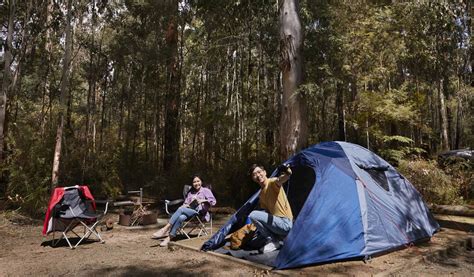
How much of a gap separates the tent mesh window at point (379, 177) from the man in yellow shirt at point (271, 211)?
4.93ft

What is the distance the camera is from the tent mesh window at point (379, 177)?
232 inches

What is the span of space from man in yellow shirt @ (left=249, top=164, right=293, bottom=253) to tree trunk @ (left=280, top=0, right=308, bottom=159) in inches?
125

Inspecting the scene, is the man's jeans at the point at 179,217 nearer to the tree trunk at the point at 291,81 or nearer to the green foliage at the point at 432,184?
the tree trunk at the point at 291,81

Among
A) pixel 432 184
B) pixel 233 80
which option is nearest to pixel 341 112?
pixel 233 80

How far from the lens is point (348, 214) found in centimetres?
500

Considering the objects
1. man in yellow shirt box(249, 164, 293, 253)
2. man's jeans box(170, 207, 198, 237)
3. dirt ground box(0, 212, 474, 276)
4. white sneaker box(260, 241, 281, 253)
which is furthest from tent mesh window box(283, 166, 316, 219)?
dirt ground box(0, 212, 474, 276)

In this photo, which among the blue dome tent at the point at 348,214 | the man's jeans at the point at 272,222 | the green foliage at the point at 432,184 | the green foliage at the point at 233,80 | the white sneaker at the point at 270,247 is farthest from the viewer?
the green foliage at the point at 233,80

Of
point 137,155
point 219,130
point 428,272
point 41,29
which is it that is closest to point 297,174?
point 428,272

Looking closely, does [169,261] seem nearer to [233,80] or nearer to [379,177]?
[379,177]

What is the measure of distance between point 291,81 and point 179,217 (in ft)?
12.8

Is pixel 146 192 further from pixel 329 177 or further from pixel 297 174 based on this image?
pixel 329 177

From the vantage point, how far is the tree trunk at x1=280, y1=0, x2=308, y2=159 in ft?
27.8

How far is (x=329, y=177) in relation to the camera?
5.35 meters

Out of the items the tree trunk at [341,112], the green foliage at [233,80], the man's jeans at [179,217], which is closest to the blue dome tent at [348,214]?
the man's jeans at [179,217]
